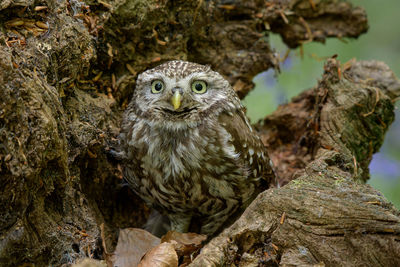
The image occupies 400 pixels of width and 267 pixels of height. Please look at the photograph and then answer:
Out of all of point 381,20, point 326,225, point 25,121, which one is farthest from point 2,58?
point 381,20

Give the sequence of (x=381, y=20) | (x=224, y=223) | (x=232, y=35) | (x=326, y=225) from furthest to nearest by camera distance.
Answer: (x=381, y=20) < (x=232, y=35) < (x=224, y=223) < (x=326, y=225)

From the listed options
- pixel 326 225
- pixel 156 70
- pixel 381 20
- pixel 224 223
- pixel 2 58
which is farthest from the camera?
pixel 381 20

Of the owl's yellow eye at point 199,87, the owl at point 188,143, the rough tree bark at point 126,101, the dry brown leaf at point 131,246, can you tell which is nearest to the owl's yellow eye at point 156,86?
the owl at point 188,143

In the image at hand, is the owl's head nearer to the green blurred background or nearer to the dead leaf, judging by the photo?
the dead leaf

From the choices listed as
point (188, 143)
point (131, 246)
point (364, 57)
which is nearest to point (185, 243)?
point (131, 246)

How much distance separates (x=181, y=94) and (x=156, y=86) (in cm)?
29

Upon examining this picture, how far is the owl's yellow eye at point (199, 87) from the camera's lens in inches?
111

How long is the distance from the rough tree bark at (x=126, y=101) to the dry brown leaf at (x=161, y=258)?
34 cm

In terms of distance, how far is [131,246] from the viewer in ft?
9.16

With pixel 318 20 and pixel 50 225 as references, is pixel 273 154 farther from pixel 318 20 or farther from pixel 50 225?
pixel 50 225

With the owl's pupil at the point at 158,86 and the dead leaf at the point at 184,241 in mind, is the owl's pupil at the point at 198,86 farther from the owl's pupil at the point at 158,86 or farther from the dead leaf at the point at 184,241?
the dead leaf at the point at 184,241

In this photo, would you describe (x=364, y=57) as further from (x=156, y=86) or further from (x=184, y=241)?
(x=184, y=241)

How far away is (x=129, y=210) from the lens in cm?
350

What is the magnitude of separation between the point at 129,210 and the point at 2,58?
1844 mm
